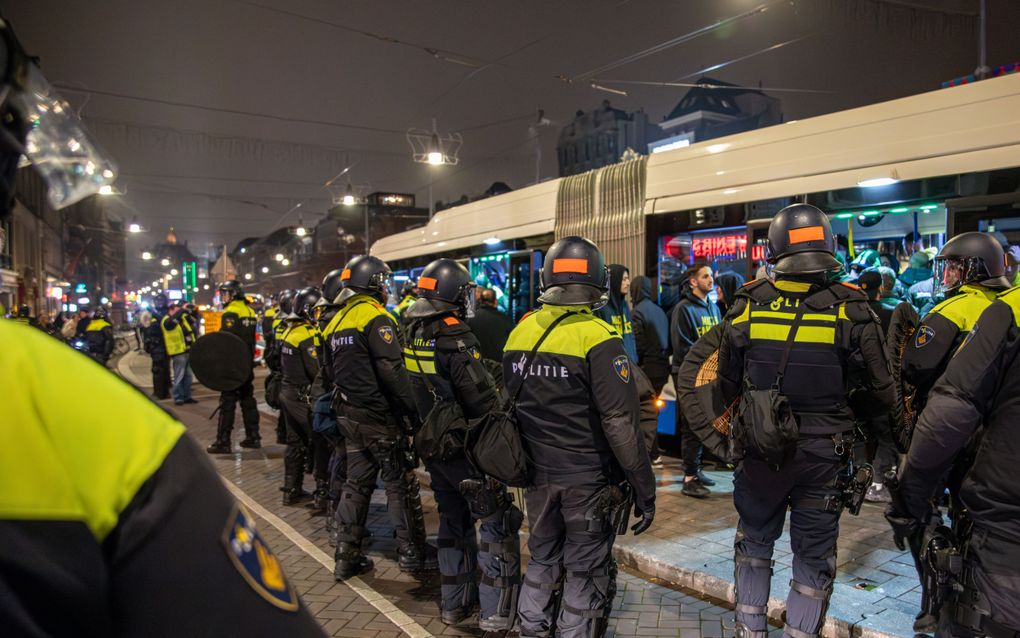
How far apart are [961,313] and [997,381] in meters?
1.56

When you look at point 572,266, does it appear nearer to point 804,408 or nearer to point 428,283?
point 428,283

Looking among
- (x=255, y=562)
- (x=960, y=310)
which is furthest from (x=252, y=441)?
(x=255, y=562)

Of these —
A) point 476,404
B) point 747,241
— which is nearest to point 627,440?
point 476,404

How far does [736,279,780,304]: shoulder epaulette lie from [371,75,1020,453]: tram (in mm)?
1981

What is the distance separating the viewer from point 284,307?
936 centimetres

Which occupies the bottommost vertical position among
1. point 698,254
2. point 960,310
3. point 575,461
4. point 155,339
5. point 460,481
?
point 460,481

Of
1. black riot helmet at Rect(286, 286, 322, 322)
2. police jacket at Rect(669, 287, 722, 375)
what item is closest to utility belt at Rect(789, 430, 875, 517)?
police jacket at Rect(669, 287, 722, 375)

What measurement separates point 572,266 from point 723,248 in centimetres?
414

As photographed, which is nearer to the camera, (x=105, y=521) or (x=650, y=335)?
(x=105, y=521)

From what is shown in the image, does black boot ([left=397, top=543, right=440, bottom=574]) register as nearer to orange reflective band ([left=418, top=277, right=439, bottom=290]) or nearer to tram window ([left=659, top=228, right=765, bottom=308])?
orange reflective band ([left=418, top=277, right=439, bottom=290])

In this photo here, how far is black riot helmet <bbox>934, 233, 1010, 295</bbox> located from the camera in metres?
4.07

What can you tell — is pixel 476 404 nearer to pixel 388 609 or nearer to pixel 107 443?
pixel 388 609

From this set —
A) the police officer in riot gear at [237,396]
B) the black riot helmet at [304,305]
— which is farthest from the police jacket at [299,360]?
the police officer in riot gear at [237,396]

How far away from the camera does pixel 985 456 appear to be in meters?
2.72
